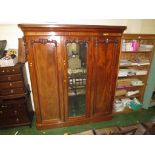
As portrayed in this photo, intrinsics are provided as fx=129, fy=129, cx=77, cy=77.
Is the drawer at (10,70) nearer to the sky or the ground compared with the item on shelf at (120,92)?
nearer to the sky

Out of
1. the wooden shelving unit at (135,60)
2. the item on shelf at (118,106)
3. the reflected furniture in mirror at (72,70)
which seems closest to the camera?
the reflected furniture in mirror at (72,70)

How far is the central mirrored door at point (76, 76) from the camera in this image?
2025 mm

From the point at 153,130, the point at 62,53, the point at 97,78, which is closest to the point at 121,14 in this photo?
the point at 153,130

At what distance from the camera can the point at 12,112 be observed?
2.28 m

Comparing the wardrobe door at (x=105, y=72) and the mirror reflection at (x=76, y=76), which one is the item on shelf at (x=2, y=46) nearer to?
the mirror reflection at (x=76, y=76)

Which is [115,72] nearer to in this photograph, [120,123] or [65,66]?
[65,66]

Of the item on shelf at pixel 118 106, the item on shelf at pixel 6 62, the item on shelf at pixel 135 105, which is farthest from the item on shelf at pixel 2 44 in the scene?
the item on shelf at pixel 135 105

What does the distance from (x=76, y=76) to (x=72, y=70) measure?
0.44 ft

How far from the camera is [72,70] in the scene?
2191 millimetres

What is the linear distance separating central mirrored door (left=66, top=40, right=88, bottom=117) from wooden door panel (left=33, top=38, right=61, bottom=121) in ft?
0.77

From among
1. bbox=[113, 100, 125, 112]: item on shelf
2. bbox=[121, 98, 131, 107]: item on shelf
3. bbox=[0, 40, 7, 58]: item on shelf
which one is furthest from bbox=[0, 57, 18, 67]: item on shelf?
bbox=[121, 98, 131, 107]: item on shelf

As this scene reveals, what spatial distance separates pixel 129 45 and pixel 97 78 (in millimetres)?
912

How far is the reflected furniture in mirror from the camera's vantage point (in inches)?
73.0

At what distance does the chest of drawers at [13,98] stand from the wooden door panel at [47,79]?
0.31m
